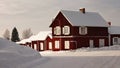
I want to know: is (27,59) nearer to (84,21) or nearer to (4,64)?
(4,64)

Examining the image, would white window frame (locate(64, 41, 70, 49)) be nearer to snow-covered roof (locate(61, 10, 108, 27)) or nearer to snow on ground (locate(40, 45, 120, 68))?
snow-covered roof (locate(61, 10, 108, 27))

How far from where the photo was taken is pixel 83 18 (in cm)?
6041

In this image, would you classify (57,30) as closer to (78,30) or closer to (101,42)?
(78,30)

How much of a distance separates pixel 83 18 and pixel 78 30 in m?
3.64

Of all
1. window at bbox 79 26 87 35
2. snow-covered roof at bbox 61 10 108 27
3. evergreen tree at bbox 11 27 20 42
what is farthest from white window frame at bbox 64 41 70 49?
evergreen tree at bbox 11 27 20 42

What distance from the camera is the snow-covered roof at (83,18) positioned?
58294 millimetres

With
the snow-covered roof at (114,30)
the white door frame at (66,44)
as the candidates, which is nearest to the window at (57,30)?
the white door frame at (66,44)

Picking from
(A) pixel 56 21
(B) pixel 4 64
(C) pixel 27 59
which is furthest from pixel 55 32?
(B) pixel 4 64

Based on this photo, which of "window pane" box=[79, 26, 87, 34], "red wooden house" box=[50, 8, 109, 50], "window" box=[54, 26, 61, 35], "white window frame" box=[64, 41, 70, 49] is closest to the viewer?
"red wooden house" box=[50, 8, 109, 50]

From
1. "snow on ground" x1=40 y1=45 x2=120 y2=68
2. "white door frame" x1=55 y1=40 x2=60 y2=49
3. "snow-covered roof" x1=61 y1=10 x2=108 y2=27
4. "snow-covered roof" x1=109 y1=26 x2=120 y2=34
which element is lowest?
"white door frame" x1=55 y1=40 x2=60 y2=49

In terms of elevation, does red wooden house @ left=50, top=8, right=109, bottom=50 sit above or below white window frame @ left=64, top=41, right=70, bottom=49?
above

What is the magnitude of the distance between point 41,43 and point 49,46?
18.2 feet

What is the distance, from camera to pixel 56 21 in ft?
199

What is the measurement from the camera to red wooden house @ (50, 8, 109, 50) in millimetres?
57625
